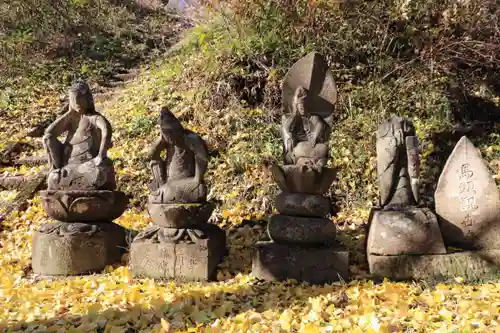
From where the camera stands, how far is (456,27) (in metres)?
7.49

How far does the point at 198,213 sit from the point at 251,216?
76.2 inches

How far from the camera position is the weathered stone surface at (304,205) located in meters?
4.02

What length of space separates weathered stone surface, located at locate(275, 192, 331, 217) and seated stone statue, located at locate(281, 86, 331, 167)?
327 millimetres

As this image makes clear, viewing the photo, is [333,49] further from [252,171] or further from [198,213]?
[198,213]

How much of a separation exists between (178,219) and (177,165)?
62 centimetres

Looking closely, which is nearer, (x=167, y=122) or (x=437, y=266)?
(x=437, y=266)

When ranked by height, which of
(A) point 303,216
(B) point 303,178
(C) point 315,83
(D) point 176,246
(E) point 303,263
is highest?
(C) point 315,83

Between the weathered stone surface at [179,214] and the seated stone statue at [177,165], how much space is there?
0.10m

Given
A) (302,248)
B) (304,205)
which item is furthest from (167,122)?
(302,248)

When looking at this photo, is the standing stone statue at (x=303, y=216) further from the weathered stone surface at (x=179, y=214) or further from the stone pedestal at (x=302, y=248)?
the weathered stone surface at (x=179, y=214)

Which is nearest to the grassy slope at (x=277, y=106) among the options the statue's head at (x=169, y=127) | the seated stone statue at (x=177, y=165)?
the seated stone statue at (x=177, y=165)

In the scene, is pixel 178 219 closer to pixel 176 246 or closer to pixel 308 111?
pixel 176 246

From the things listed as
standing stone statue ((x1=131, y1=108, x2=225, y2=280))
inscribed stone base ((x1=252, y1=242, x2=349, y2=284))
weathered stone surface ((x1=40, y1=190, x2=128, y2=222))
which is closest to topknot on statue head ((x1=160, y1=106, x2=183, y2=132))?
standing stone statue ((x1=131, y1=108, x2=225, y2=280))

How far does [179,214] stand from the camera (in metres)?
3.97
